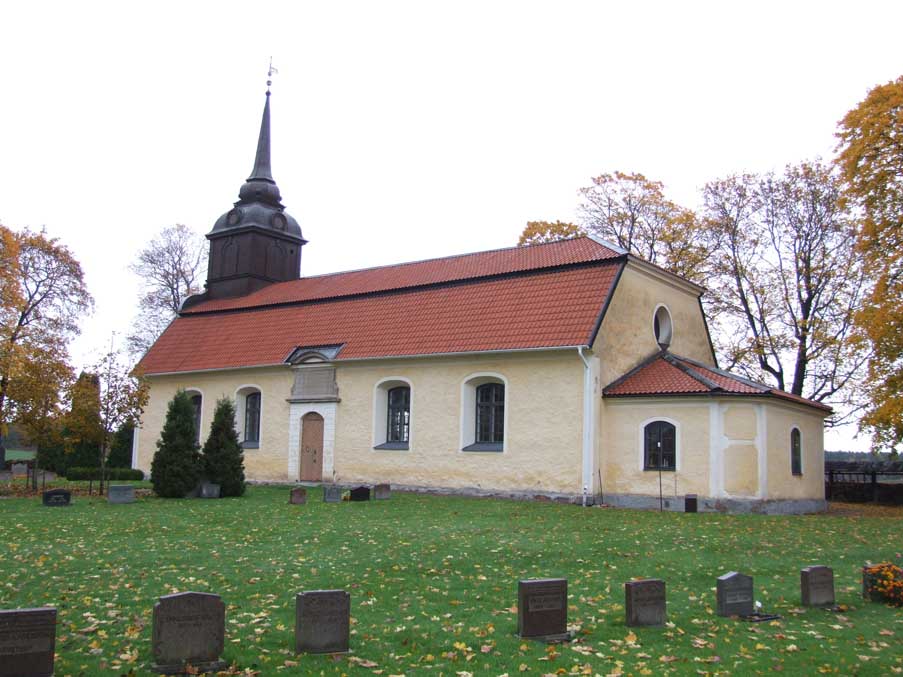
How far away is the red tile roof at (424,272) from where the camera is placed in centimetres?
2514

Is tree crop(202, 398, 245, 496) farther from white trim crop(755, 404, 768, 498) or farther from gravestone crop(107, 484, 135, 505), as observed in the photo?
white trim crop(755, 404, 768, 498)

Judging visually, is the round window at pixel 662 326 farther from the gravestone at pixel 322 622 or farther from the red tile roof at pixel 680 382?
the gravestone at pixel 322 622

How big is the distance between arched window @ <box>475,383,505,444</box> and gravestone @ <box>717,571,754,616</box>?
14.8 m

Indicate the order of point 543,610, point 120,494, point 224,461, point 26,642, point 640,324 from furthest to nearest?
1. point 640,324
2. point 224,461
3. point 120,494
4. point 543,610
5. point 26,642

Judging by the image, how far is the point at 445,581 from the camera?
33.4ft

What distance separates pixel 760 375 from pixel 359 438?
1641 cm

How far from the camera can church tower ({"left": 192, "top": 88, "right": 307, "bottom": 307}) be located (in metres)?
35.5

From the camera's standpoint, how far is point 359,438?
26.6 m

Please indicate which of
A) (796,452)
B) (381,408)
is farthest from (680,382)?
(381,408)

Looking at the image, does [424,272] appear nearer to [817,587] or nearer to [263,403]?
[263,403]

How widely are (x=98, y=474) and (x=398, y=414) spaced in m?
13.5

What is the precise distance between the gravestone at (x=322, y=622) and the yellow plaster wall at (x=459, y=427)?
15.1m

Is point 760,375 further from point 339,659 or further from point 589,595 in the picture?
point 339,659

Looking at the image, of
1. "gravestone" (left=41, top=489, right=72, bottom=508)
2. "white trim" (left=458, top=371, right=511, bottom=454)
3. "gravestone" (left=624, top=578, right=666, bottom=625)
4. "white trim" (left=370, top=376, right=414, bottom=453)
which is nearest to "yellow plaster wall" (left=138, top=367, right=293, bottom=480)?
"white trim" (left=370, top=376, right=414, bottom=453)
